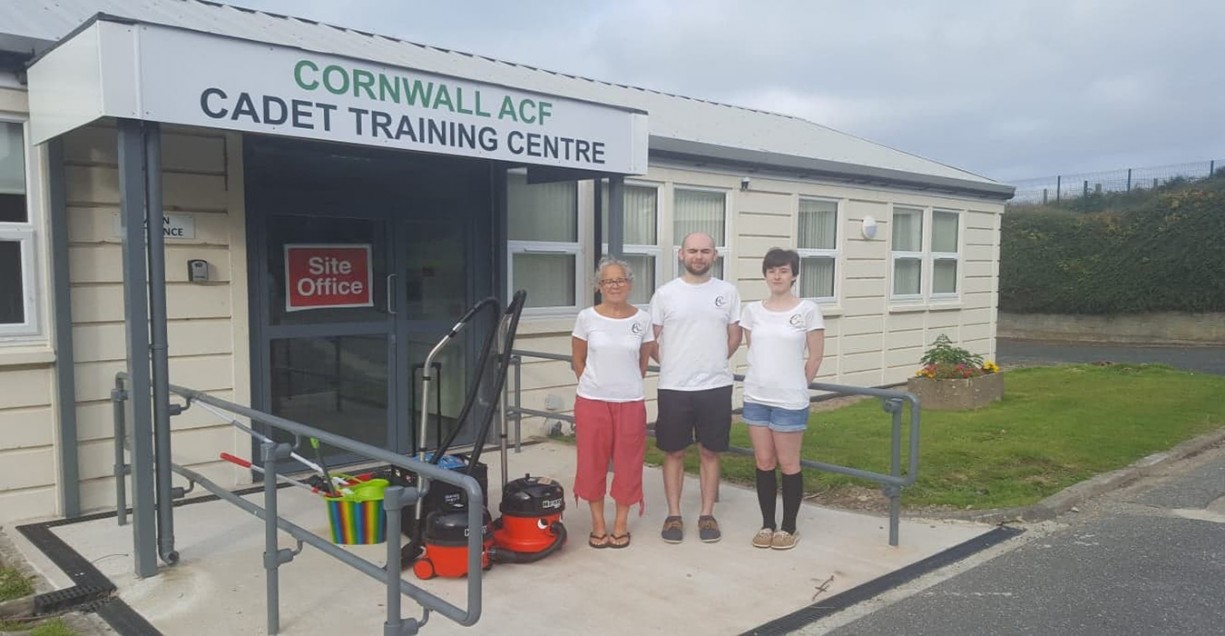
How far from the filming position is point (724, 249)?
29.1ft

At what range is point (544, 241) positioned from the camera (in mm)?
7453

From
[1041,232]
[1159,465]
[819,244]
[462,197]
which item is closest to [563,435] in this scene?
[462,197]

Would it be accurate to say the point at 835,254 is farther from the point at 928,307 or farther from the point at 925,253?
the point at 928,307

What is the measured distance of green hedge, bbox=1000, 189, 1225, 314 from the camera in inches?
759

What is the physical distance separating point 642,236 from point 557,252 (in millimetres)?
1016

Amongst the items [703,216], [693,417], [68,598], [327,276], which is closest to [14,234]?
[327,276]

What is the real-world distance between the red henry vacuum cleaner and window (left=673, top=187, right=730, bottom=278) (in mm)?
4195

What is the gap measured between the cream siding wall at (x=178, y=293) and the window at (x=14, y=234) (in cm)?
21

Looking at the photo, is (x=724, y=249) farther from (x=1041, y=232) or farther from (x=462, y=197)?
(x=1041, y=232)

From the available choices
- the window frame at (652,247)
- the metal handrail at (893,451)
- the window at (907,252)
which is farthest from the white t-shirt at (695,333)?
the window at (907,252)

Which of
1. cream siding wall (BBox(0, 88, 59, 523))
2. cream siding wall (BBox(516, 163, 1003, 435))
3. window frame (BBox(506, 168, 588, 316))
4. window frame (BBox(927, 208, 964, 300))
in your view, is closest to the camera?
cream siding wall (BBox(0, 88, 59, 523))

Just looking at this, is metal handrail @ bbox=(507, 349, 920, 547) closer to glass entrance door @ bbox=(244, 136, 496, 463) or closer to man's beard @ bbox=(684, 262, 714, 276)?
man's beard @ bbox=(684, 262, 714, 276)

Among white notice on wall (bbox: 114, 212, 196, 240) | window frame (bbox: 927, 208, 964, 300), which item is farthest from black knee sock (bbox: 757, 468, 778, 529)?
window frame (bbox: 927, 208, 964, 300)

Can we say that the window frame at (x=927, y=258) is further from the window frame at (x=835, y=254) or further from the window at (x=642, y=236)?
the window at (x=642, y=236)
